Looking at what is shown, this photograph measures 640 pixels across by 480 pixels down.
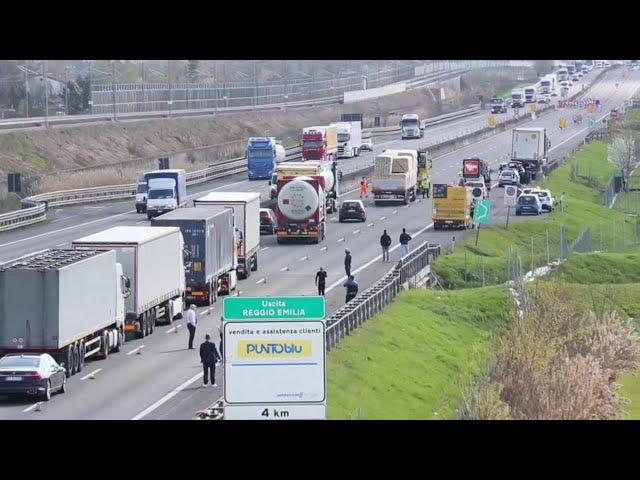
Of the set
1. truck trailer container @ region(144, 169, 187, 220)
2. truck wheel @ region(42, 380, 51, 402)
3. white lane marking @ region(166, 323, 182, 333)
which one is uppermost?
truck trailer container @ region(144, 169, 187, 220)

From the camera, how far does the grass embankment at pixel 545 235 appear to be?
60250 millimetres

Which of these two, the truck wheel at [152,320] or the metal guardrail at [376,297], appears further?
the truck wheel at [152,320]

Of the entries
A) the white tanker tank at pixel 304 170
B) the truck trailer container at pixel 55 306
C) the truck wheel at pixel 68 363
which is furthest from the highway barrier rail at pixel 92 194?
the truck wheel at pixel 68 363

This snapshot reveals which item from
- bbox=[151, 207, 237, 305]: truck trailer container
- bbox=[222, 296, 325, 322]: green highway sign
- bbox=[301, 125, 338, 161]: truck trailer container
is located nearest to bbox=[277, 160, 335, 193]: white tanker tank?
bbox=[151, 207, 237, 305]: truck trailer container

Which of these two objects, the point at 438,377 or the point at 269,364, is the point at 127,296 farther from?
the point at 269,364

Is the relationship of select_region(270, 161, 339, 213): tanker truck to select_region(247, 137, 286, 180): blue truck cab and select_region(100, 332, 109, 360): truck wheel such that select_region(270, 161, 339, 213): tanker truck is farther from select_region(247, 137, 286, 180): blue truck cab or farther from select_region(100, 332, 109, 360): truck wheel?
select_region(100, 332, 109, 360): truck wheel

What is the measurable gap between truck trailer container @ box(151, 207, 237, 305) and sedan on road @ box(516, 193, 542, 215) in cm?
3381

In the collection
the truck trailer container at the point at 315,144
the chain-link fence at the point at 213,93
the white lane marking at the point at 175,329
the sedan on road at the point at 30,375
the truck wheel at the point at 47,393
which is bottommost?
the white lane marking at the point at 175,329

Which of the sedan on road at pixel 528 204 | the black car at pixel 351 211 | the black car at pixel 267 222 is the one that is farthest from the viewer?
the sedan on road at pixel 528 204

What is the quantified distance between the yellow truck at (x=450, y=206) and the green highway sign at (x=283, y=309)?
152 ft

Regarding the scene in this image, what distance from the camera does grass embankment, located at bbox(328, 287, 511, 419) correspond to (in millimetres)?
35906

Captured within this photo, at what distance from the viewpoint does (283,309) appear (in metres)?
23.5

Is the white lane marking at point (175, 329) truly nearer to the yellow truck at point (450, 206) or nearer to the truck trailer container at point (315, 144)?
the yellow truck at point (450, 206)
